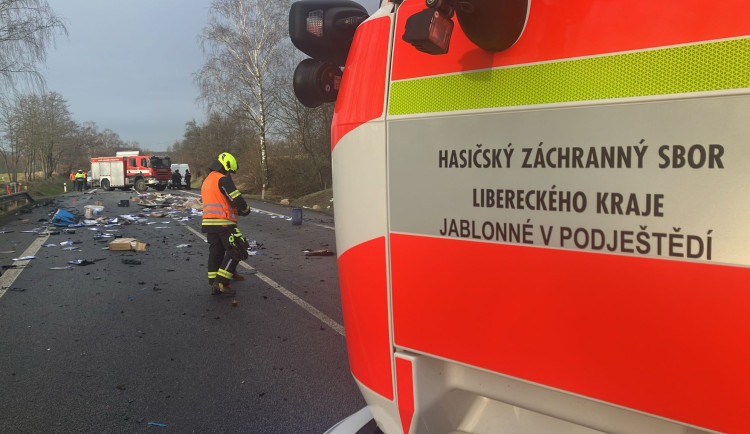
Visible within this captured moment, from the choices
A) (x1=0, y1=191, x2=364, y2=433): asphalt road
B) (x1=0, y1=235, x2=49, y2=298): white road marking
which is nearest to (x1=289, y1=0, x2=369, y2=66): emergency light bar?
(x1=0, y1=191, x2=364, y2=433): asphalt road

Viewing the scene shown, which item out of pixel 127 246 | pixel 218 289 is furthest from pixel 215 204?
pixel 127 246

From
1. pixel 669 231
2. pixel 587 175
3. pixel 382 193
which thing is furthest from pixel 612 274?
pixel 382 193

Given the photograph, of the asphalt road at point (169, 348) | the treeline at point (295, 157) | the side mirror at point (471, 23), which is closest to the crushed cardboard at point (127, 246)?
the asphalt road at point (169, 348)

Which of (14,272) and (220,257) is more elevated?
(220,257)

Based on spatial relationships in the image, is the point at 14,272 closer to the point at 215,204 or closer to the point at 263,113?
the point at 215,204

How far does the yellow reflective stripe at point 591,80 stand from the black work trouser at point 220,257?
5.29m

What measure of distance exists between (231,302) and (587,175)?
218 inches

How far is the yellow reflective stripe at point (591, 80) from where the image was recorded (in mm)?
1149

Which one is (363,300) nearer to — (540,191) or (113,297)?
(540,191)

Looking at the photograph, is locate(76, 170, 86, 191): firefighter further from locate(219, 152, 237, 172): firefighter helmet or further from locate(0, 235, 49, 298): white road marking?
locate(219, 152, 237, 172): firefighter helmet

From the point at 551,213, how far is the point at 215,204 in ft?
19.1

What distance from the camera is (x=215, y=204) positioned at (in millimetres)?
6555

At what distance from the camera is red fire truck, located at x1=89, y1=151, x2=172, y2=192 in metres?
40.6

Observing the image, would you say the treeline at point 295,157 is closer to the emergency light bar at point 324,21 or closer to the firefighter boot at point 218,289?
the firefighter boot at point 218,289
